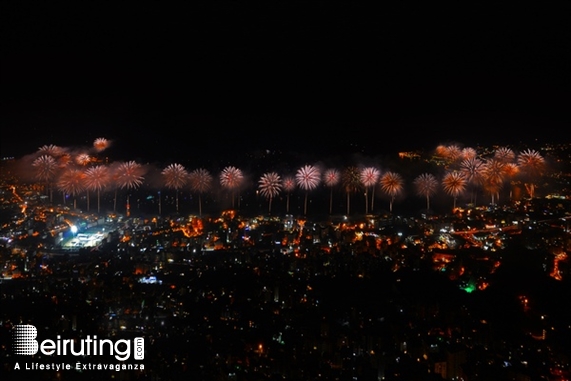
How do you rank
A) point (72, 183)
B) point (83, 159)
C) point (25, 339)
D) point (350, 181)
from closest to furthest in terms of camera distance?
point (25, 339)
point (72, 183)
point (350, 181)
point (83, 159)

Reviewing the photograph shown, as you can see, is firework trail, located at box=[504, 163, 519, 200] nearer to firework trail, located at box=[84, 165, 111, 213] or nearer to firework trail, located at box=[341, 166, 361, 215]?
firework trail, located at box=[341, 166, 361, 215]

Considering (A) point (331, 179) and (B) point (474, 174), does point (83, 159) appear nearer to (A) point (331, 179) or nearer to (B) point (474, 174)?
(A) point (331, 179)

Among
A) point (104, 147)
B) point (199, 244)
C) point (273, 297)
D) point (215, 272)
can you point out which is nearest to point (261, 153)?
point (104, 147)

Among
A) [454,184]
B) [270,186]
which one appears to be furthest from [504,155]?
[270,186]

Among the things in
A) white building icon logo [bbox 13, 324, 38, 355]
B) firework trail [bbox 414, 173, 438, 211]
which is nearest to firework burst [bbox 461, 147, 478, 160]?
firework trail [bbox 414, 173, 438, 211]

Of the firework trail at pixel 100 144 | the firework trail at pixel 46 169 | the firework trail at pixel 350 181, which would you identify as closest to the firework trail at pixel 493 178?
the firework trail at pixel 350 181

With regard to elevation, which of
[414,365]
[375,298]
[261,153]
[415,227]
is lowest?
[414,365]

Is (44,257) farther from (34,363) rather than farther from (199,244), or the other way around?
(34,363)
